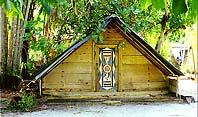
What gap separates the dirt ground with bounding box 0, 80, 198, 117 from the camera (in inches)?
273

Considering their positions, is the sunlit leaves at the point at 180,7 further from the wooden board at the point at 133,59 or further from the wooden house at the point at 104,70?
the wooden board at the point at 133,59

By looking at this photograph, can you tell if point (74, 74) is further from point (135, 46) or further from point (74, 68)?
point (135, 46)

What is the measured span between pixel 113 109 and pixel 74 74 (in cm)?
187

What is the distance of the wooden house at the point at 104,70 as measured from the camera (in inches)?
347

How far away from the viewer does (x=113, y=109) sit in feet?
24.6

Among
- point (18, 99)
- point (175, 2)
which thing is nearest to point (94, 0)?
point (18, 99)

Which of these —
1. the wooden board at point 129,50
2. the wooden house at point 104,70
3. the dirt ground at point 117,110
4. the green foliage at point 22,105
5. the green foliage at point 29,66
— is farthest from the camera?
the green foliage at point 29,66

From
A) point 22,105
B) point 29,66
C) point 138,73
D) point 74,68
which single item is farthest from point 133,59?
point 29,66

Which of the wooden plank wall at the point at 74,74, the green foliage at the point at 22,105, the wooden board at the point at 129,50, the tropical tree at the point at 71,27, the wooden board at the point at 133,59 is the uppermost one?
the tropical tree at the point at 71,27

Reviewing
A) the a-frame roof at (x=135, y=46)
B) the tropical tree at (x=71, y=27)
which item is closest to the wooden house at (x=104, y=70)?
the a-frame roof at (x=135, y=46)

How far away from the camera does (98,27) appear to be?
784 cm

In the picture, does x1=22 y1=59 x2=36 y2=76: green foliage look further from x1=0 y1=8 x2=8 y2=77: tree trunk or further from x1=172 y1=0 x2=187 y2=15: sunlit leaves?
x1=172 y1=0 x2=187 y2=15: sunlit leaves

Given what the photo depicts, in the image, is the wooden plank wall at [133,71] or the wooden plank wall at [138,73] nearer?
the wooden plank wall at [133,71]

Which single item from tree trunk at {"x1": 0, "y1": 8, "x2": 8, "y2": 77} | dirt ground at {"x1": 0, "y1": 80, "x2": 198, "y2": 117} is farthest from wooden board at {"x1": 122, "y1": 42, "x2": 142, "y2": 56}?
tree trunk at {"x1": 0, "y1": 8, "x2": 8, "y2": 77}
